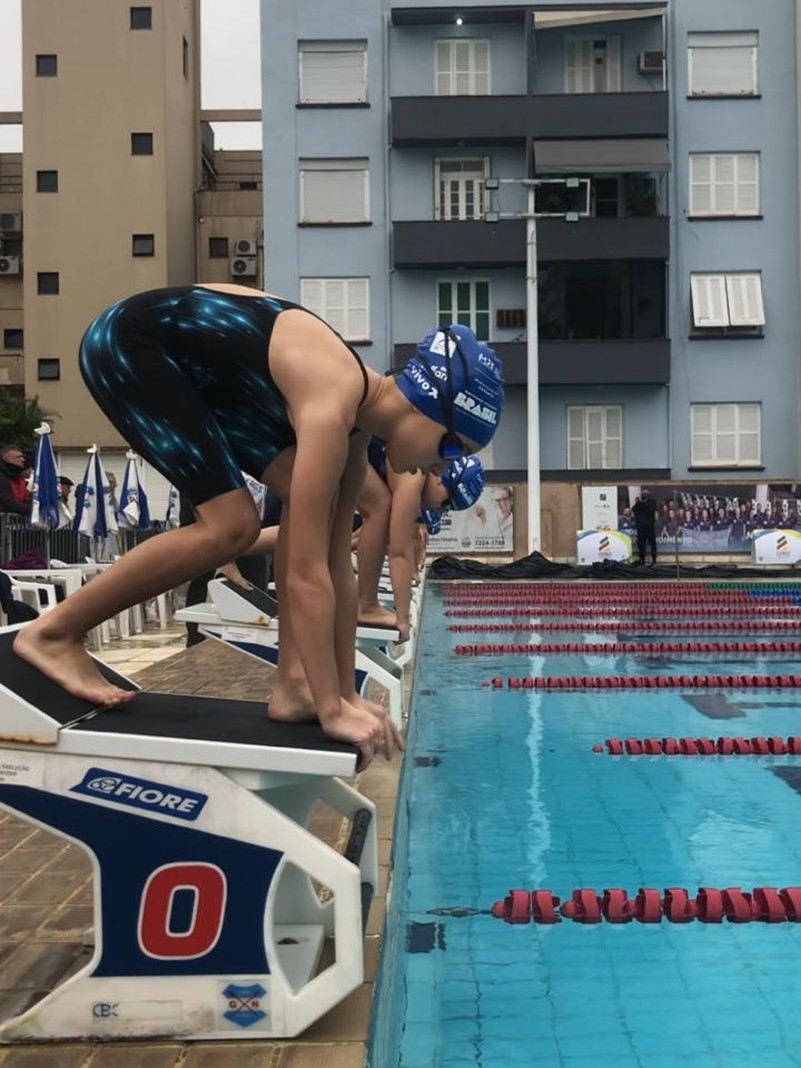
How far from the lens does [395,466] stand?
318 centimetres

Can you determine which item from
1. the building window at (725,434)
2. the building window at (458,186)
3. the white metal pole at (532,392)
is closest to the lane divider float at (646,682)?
the white metal pole at (532,392)

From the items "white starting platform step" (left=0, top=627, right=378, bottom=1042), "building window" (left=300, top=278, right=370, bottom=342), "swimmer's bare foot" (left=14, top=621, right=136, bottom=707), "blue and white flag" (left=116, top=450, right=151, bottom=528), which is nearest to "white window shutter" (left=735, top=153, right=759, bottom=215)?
"building window" (left=300, top=278, right=370, bottom=342)

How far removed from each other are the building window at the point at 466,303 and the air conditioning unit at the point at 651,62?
6.53 m

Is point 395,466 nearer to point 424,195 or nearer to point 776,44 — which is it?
point 424,195

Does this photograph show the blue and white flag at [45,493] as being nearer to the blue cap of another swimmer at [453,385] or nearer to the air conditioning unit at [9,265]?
the blue cap of another swimmer at [453,385]

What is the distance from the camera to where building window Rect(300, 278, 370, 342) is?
3150 cm

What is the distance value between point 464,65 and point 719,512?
1324 centimetres

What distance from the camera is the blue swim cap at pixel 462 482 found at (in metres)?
8.77

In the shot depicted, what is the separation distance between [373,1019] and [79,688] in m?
0.95

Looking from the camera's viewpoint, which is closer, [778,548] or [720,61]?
[778,548]

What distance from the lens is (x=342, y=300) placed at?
31625 mm

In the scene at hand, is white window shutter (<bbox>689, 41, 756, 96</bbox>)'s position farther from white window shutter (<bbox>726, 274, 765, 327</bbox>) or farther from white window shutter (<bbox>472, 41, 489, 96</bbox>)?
white window shutter (<bbox>472, 41, 489, 96</bbox>)

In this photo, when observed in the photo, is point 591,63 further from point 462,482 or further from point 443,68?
point 462,482

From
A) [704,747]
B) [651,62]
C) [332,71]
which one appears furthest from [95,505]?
[651,62]
